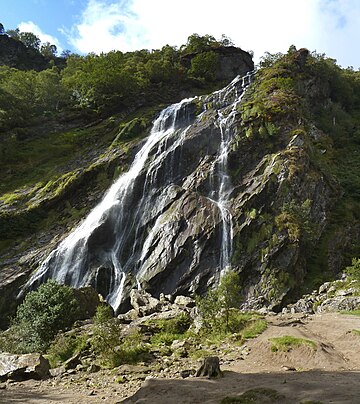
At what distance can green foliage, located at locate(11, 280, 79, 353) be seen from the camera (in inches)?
734

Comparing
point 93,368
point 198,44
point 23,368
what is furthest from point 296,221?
point 198,44

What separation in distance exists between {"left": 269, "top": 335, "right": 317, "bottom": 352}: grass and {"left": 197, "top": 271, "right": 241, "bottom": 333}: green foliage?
3251 mm

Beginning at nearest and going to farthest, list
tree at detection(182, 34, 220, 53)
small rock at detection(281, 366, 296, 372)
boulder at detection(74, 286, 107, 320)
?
small rock at detection(281, 366, 296, 372), boulder at detection(74, 286, 107, 320), tree at detection(182, 34, 220, 53)

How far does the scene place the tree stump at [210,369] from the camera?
1061cm

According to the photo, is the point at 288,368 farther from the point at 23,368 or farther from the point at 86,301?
the point at 86,301

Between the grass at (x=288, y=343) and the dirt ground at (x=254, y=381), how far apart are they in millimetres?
151

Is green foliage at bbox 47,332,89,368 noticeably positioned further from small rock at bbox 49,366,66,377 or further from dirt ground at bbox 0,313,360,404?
dirt ground at bbox 0,313,360,404

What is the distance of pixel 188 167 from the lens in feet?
125

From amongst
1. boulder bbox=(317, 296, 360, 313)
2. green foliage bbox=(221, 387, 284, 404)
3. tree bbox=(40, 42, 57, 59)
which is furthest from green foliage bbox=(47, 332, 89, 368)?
A: tree bbox=(40, 42, 57, 59)

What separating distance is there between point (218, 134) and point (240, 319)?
26195 millimetres

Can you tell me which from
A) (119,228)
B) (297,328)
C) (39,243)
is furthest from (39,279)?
(297,328)

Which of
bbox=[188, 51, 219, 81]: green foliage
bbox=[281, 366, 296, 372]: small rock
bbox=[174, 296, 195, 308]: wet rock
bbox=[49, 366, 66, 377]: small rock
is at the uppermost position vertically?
bbox=[188, 51, 219, 81]: green foliage

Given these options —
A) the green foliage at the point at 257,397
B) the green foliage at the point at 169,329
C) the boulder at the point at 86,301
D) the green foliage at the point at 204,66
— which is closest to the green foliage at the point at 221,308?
the green foliage at the point at 169,329

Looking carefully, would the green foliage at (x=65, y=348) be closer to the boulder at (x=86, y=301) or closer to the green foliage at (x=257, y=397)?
the boulder at (x=86, y=301)
